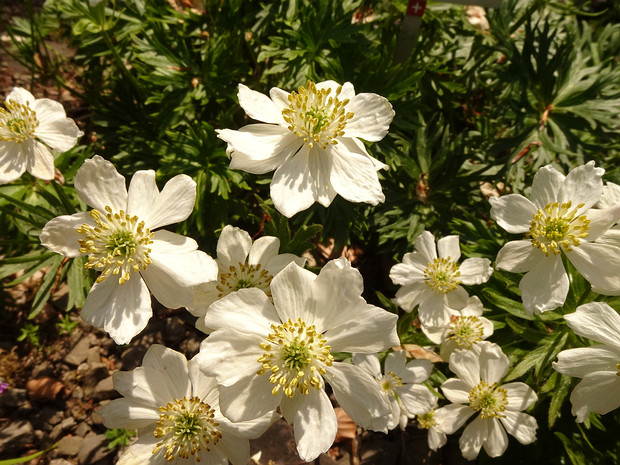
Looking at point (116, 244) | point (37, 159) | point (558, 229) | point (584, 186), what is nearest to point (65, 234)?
point (116, 244)

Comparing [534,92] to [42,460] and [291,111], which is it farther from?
[42,460]

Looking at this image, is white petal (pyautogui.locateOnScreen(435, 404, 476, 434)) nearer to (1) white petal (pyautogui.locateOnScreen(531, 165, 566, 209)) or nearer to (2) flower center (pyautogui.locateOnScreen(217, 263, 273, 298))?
(1) white petal (pyautogui.locateOnScreen(531, 165, 566, 209))

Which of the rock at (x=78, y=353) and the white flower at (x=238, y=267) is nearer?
the white flower at (x=238, y=267)

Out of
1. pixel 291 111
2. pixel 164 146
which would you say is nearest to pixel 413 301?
pixel 291 111

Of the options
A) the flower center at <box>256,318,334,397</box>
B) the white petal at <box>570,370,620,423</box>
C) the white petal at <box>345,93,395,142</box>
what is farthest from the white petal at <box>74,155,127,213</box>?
the white petal at <box>570,370,620,423</box>

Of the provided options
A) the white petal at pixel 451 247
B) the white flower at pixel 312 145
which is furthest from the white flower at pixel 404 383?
the white flower at pixel 312 145

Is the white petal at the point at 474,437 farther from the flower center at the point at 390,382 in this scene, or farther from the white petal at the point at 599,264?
the white petal at the point at 599,264
